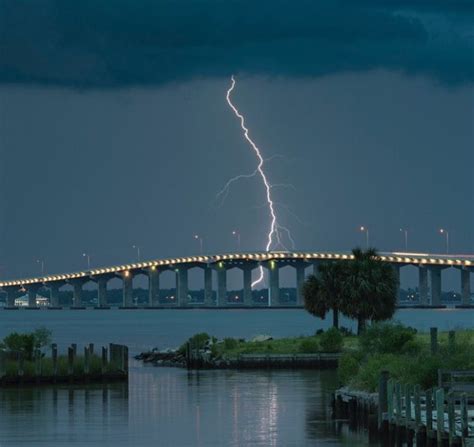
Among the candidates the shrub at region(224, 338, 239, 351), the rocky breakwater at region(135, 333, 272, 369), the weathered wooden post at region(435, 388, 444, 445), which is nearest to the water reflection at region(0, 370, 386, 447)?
the weathered wooden post at region(435, 388, 444, 445)

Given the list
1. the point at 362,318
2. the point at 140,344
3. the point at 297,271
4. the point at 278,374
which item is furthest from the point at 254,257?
the point at 278,374

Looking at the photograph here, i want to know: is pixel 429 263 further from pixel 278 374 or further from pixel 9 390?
pixel 9 390

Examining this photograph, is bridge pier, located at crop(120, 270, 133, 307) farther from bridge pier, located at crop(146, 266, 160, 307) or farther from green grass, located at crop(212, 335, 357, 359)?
green grass, located at crop(212, 335, 357, 359)

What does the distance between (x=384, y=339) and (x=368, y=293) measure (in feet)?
74.5

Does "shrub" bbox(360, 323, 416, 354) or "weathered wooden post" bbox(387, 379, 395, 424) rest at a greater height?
"shrub" bbox(360, 323, 416, 354)

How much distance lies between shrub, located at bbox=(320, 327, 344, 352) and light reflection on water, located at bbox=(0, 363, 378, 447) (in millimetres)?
6471

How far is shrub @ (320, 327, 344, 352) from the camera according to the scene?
185 ft

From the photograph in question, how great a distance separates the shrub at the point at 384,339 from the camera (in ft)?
137

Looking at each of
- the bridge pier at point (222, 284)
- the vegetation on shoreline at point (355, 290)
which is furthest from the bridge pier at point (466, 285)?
the vegetation on shoreline at point (355, 290)

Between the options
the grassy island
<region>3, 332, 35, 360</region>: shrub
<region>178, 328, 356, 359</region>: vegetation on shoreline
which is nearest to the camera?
the grassy island

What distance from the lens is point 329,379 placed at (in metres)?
48.1

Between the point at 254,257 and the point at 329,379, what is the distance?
4459 inches

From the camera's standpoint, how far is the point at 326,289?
65688 millimetres

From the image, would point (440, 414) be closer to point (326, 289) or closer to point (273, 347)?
point (273, 347)
